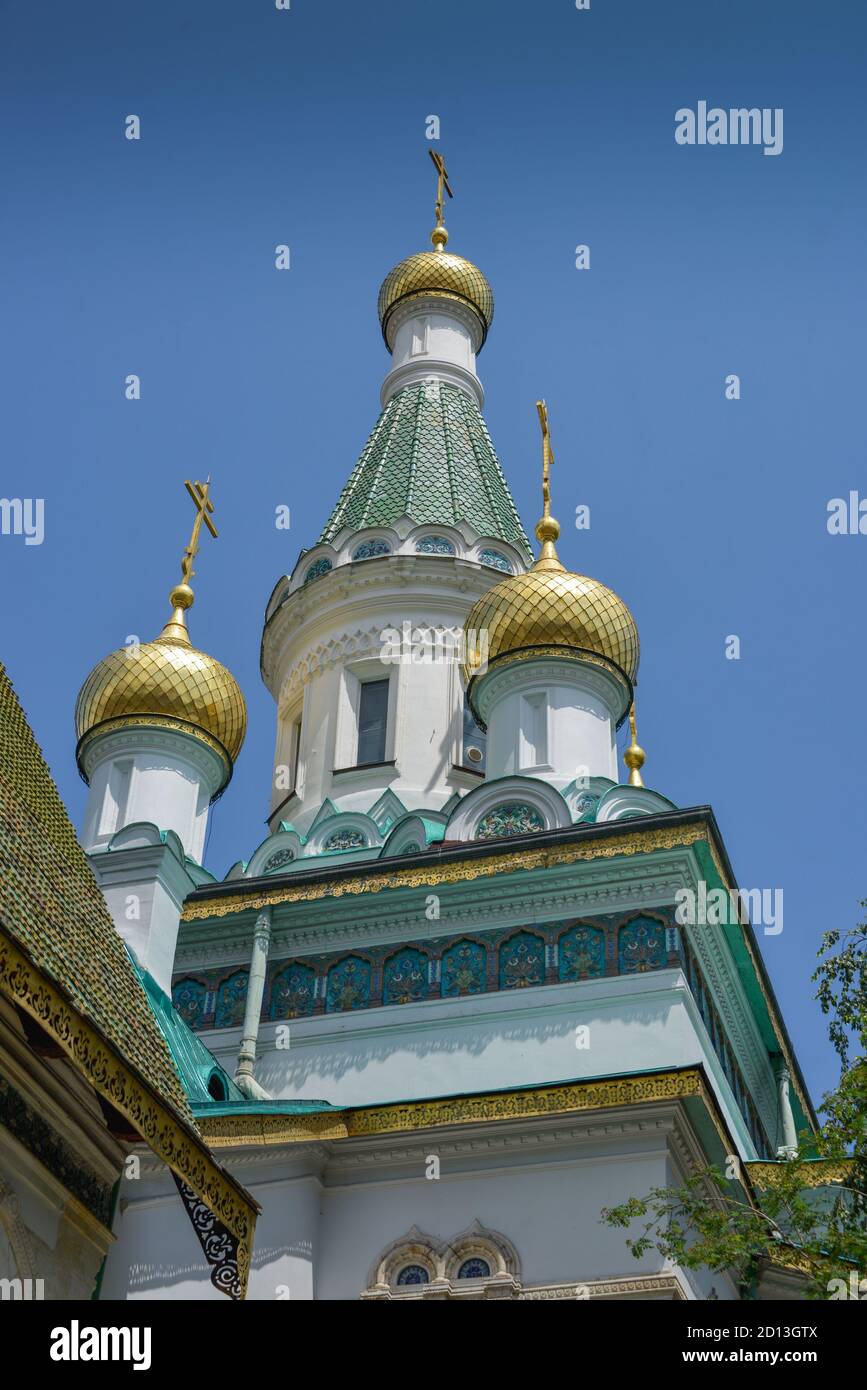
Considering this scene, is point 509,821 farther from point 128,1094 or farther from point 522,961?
point 128,1094

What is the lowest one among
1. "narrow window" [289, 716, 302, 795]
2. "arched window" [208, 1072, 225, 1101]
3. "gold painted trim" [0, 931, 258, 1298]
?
"gold painted trim" [0, 931, 258, 1298]

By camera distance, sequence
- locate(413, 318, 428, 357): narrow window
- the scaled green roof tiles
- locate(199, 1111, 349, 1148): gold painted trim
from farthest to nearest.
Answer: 1. locate(413, 318, 428, 357): narrow window
2. locate(199, 1111, 349, 1148): gold painted trim
3. the scaled green roof tiles

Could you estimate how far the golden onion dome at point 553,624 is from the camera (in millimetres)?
14523

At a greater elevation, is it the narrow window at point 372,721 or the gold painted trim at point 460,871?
the narrow window at point 372,721

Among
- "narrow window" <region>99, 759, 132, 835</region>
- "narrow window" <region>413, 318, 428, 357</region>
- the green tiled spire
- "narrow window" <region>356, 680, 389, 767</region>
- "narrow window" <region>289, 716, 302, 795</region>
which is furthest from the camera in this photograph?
"narrow window" <region>413, 318, 428, 357</region>

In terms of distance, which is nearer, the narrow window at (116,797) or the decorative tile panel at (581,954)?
the decorative tile panel at (581,954)

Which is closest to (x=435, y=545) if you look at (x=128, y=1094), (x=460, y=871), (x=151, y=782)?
(x=151, y=782)

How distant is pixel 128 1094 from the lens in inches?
262

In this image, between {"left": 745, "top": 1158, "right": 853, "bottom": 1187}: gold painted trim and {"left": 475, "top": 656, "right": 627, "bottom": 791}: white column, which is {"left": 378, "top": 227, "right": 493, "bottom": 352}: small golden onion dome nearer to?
{"left": 475, "top": 656, "right": 627, "bottom": 791}: white column

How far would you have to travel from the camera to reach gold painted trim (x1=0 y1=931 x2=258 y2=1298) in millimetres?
6035

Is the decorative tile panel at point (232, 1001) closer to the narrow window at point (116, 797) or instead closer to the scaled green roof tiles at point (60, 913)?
the narrow window at point (116, 797)

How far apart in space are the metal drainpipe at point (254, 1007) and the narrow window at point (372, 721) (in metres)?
3.21

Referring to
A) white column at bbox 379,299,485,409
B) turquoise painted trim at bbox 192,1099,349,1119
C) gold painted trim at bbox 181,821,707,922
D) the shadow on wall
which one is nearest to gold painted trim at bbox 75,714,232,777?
gold painted trim at bbox 181,821,707,922

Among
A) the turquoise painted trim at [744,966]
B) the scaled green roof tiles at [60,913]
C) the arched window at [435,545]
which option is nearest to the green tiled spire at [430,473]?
the arched window at [435,545]
